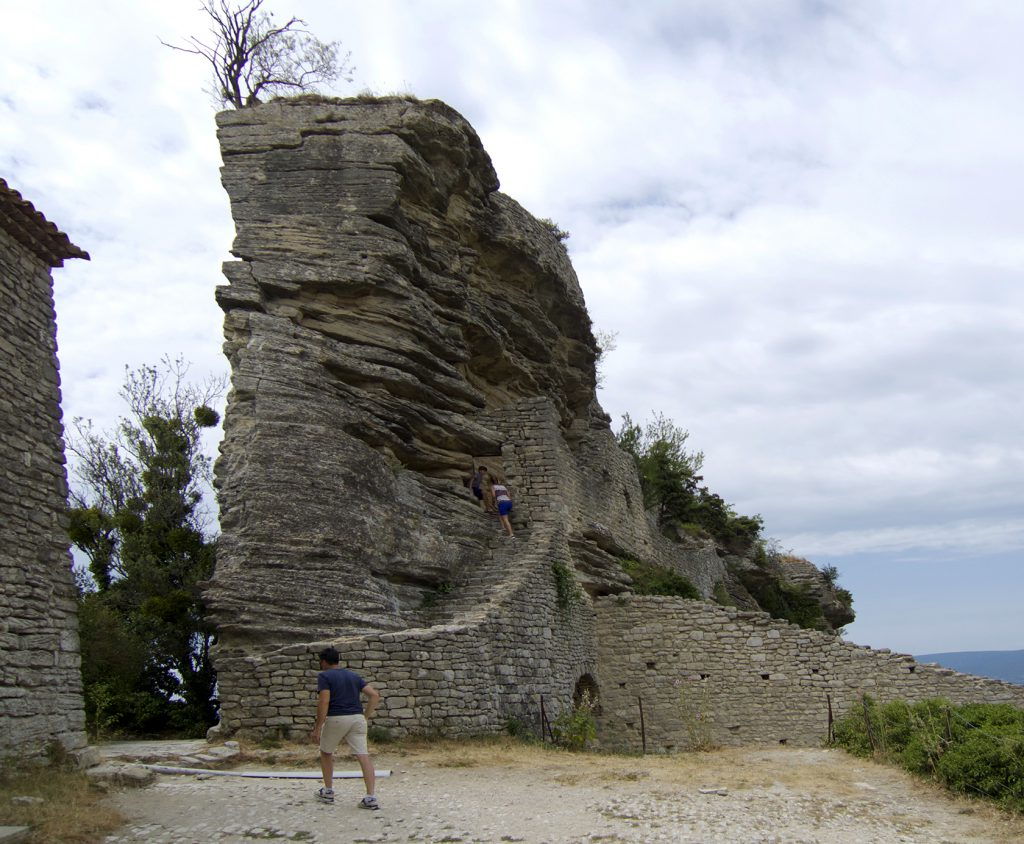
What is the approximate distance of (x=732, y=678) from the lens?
17.3 m

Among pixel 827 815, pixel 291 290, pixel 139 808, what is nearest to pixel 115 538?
pixel 291 290

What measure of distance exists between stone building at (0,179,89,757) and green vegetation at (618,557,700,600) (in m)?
13.0

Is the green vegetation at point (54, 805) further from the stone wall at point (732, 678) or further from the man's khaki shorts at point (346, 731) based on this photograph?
the stone wall at point (732, 678)

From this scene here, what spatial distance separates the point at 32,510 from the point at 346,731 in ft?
13.7

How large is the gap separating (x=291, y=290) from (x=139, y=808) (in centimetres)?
930

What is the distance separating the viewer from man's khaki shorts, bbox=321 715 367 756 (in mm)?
8336

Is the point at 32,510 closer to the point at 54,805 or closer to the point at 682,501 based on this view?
the point at 54,805

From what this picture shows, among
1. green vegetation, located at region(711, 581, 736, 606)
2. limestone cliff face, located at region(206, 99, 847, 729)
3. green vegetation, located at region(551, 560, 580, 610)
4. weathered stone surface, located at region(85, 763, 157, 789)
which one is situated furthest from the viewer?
green vegetation, located at region(711, 581, 736, 606)

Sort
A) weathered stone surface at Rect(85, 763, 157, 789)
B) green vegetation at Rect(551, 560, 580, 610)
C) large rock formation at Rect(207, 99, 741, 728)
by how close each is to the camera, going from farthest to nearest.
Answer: green vegetation at Rect(551, 560, 580, 610), large rock formation at Rect(207, 99, 741, 728), weathered stone surface at Rect(85, 763, 157, 789)

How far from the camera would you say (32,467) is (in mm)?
9750

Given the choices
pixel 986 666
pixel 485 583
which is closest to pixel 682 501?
pixel 485 583

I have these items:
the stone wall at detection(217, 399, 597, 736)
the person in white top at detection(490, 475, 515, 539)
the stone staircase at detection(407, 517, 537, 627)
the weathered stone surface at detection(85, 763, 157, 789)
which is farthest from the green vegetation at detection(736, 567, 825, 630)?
the weathered stone surface at detection(85, 763, 157, 789)

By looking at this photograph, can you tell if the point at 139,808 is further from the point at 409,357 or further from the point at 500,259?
the point at 500,259

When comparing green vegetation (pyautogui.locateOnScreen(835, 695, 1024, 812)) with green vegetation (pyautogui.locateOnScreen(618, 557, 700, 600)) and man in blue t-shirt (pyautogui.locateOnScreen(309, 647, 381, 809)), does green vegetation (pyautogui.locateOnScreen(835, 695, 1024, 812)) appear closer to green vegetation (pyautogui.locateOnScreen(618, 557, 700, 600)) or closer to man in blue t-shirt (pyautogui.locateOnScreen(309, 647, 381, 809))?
man in blue t-shirt (pyautogui.locateOnScreen(309, 647, 381, 809))
